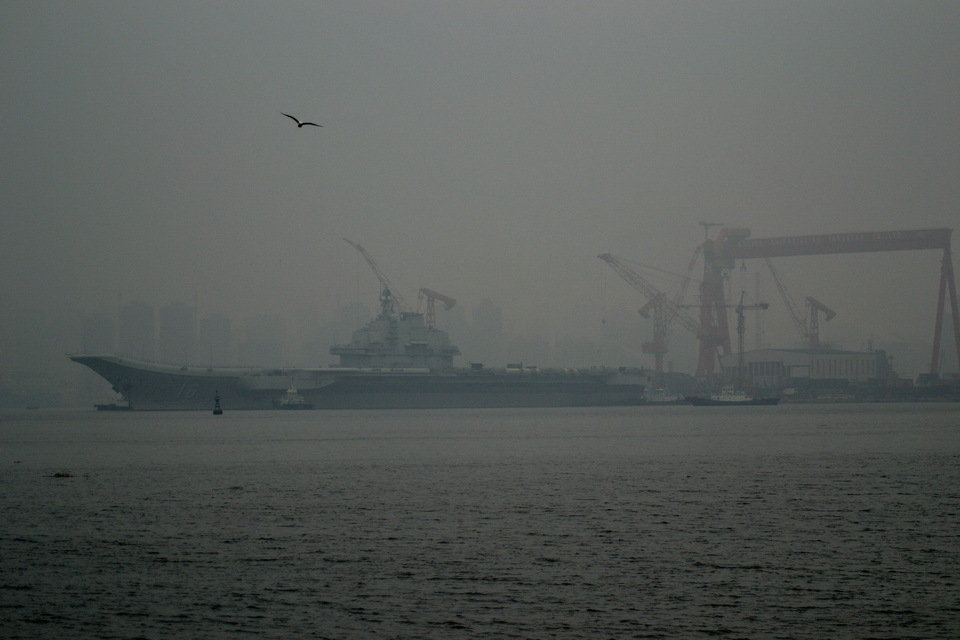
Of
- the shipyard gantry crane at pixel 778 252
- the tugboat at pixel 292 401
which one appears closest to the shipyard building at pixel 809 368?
the shipyard gantry crane at pixel 778 252

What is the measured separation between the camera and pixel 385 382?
112562mm

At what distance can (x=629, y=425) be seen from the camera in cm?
8406

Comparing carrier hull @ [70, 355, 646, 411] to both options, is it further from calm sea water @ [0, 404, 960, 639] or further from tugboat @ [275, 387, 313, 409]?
calm sea water @ [0, 404, 960, 639]

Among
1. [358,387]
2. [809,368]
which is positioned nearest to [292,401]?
[358,387]

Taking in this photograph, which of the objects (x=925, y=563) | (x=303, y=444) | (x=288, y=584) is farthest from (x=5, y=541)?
(x=303, y=444)

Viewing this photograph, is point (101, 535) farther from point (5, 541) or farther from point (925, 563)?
point (925, 563)

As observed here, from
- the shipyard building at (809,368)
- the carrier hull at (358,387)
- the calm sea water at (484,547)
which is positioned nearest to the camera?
the calm sea water at (484,547)

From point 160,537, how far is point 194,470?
18.4 metres

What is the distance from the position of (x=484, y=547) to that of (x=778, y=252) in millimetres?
131017

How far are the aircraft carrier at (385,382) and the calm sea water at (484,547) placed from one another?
56.5 m

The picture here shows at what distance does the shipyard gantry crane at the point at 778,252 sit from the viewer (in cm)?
14425

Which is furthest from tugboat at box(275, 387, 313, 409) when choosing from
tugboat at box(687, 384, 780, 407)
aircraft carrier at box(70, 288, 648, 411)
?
tugboat at box(687, 384, 780, 407)

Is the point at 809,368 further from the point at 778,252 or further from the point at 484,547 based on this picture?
the point at 484,547

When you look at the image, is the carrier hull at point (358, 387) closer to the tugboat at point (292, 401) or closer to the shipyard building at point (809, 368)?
the tugboat at point (292, 401)
